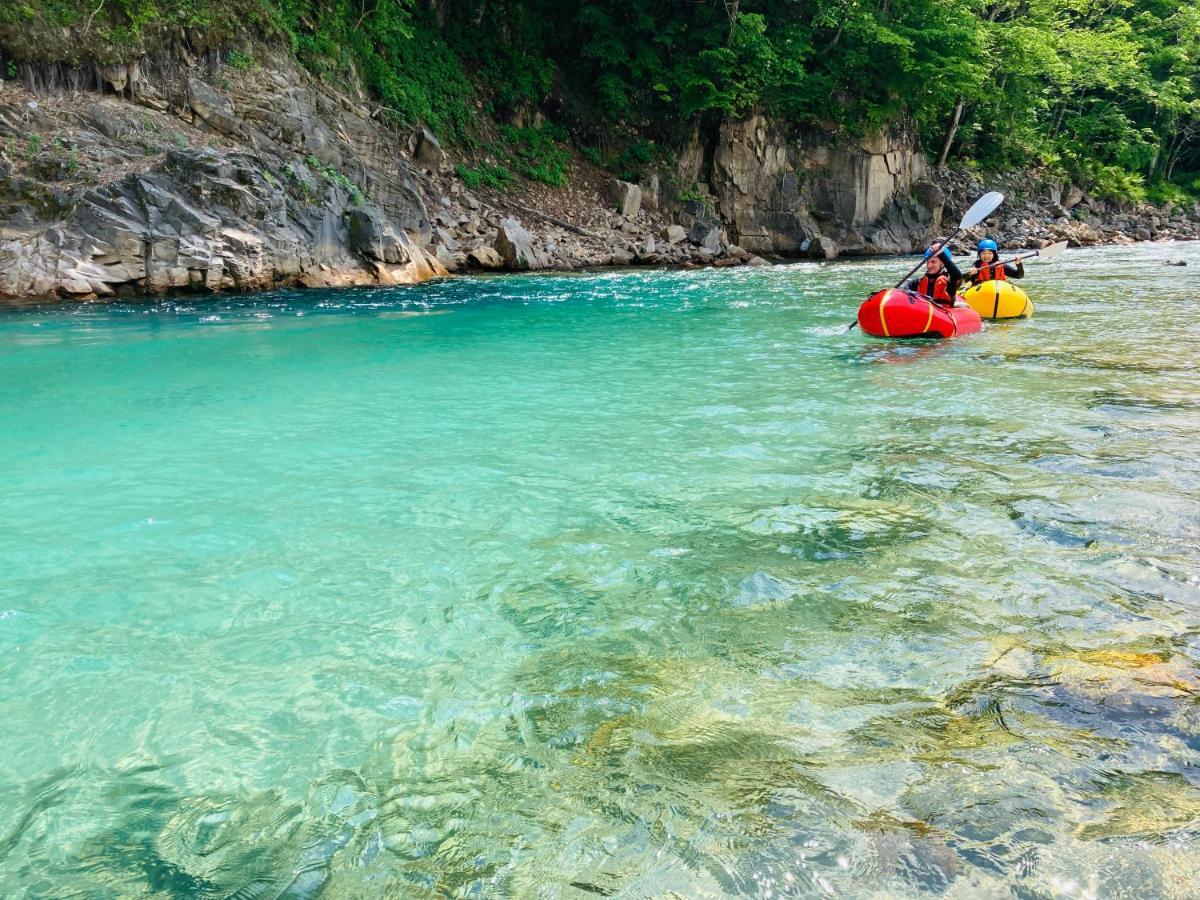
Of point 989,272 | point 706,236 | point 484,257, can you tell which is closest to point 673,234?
point 706,236

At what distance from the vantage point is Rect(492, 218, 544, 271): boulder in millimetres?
19922

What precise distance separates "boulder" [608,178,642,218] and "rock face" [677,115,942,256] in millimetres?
1861

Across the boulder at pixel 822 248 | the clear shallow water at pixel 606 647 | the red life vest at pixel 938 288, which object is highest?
the boulder at pixel 822 248

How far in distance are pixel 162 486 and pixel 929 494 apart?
4316mm

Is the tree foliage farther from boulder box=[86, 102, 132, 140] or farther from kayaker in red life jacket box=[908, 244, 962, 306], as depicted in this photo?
kayaker in red life jacket box=[908, 244, 962, 306]

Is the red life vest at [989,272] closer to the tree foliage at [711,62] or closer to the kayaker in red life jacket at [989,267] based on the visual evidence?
the kayaker in red life jacket at [989,267]

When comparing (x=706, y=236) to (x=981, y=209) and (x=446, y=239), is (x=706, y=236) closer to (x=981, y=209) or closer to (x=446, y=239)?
(x=446, y=239)

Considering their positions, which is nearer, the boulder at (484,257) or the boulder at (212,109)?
the boulder at (212,109)

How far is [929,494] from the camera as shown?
Result: 4176 mm

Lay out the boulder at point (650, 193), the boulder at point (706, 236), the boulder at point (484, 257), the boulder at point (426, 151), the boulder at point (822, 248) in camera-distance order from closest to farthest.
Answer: the boulder at point (484, 257)
the boulder at point (426, 151)
the boulder at point (706, 236)
the boulder at point (822, 248)
the boulder at point (650, 193)

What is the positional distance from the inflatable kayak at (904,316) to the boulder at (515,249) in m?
12.2

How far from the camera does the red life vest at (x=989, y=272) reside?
11688 mm

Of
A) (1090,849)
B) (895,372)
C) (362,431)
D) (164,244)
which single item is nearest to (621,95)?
(164,244)

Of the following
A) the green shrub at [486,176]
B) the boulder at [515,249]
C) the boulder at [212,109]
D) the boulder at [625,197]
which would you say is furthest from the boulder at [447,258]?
the boulder at [625,197]
